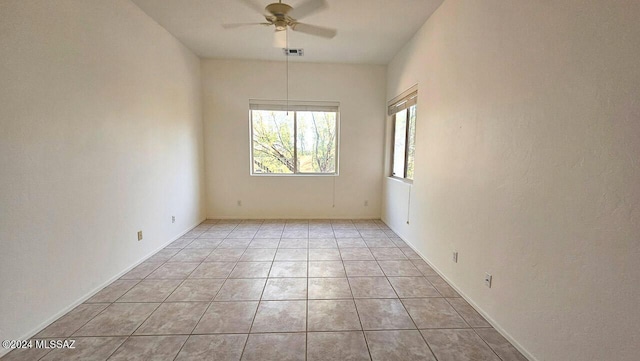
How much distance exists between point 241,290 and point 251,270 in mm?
405

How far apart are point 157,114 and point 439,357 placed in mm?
3695

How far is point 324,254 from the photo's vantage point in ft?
10.5

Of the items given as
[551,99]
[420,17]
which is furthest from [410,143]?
[551,99]

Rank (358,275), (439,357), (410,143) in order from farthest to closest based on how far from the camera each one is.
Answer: (410,143) < (358,275) < (439,357)

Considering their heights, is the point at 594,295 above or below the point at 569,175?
below

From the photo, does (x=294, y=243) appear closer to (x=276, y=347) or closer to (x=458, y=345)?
(x=276, y=347)

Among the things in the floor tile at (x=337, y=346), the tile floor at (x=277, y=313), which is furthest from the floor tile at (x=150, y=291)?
the floor tile at (x=337, y=346)

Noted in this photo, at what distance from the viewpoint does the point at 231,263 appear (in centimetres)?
292

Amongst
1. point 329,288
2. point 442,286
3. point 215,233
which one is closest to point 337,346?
point 329,288

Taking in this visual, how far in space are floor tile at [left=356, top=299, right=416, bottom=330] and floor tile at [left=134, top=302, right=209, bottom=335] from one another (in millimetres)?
1255

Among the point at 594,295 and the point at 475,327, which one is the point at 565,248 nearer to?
the point at 594,295

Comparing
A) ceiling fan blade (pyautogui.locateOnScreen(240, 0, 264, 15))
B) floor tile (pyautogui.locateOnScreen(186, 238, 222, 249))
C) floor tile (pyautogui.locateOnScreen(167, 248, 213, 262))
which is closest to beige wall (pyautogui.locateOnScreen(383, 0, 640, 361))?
ceiling fan blade (pyautogui.locateOnScreen(240, 0, 264, 15))

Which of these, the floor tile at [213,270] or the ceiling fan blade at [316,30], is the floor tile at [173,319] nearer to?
the floor tile at [213,270]

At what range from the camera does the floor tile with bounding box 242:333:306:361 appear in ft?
5.17
